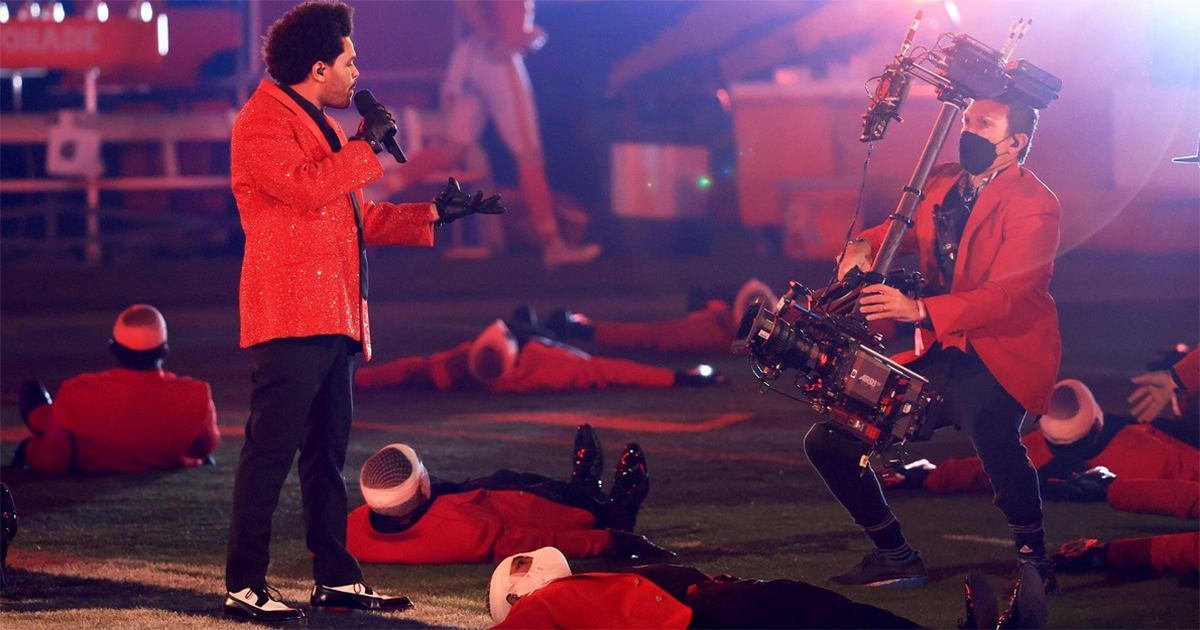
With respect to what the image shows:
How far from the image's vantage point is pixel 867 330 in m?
3.95

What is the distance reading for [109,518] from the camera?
5344 millimetres

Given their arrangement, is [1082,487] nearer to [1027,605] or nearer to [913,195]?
[913,195]

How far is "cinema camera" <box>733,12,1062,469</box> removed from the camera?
390cm

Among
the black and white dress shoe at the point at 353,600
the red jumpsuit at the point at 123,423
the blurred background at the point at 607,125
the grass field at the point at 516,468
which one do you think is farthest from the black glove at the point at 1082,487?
the blurred background at the point at 607,125

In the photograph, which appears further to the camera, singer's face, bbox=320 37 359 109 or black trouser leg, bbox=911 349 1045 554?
black trouser leg, bbox=911 349 1045 554

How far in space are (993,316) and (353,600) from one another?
1.91 metres

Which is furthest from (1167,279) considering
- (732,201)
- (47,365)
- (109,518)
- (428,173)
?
(109,518)

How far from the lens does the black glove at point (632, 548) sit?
479 centimetres

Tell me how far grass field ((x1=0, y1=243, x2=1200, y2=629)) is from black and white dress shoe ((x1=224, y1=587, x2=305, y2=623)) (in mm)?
69

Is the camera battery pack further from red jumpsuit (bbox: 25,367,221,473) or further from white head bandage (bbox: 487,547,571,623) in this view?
red jumpsuit (bbox: 25,367,221,473)

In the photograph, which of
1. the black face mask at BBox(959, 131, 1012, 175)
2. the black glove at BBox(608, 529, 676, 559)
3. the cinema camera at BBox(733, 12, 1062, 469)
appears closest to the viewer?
the cinema camera at BBox(733, 12, 1062, 469)

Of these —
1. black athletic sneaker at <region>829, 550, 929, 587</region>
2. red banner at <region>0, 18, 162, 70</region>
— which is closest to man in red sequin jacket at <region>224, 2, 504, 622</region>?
black athletic sneaker at <region>829, 550, 929, 587</region>

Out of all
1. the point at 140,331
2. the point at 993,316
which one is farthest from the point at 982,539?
the point at 140,331

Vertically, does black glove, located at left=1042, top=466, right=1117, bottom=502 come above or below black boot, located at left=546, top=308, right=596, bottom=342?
above
